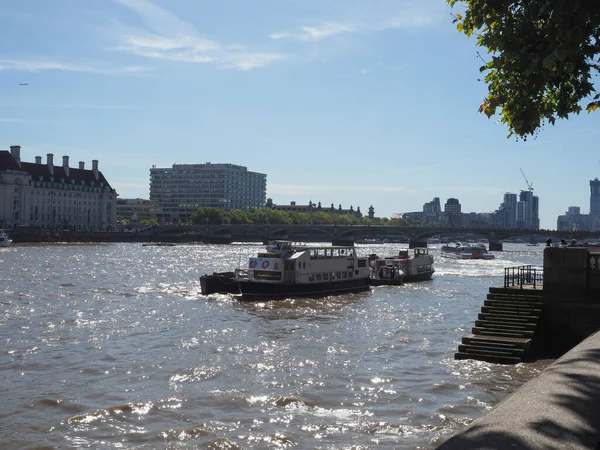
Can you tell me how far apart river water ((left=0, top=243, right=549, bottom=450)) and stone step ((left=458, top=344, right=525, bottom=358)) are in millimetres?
560

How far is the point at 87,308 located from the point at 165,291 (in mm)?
13134

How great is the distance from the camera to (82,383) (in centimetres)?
2345

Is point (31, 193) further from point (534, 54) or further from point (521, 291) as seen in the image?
point (534, 54)

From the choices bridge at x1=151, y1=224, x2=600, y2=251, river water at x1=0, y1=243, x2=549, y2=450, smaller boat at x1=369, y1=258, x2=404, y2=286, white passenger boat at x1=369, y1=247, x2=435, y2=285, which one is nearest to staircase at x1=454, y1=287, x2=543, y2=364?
river water at x1=0, y1=243, x2=549, y2=450

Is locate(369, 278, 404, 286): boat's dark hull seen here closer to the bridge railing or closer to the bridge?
the bridge railing

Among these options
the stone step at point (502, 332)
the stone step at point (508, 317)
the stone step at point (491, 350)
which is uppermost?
the stone step at point (508, 317)

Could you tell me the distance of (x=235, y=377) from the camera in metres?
24.5

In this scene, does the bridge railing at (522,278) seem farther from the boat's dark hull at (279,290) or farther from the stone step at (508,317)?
the boat's dark hull at (279,290)

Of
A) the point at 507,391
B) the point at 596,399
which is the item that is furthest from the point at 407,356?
the point at 596,399

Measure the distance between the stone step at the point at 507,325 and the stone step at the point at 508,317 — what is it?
164 mm

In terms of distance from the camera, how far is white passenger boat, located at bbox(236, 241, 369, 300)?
52031 mm

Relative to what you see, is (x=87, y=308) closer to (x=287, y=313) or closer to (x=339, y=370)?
(x=287, y=313)

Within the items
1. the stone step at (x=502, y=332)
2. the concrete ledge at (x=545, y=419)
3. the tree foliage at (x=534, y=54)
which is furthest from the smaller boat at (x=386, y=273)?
the concrete ledge at (x=545, y=419)

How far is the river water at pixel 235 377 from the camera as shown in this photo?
59.8 ft
